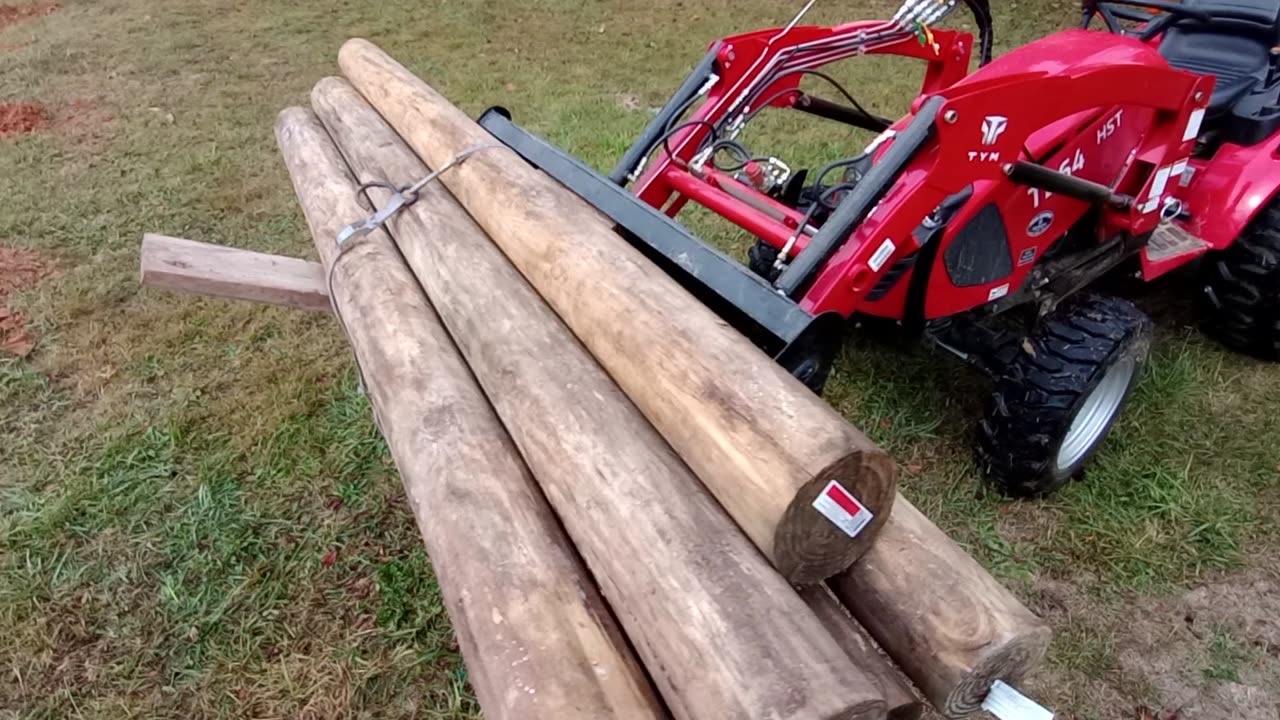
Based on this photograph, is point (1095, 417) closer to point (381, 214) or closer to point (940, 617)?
point (940, 617)

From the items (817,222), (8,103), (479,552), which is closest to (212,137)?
(8,103)

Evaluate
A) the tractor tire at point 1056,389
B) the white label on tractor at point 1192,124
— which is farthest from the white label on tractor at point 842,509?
the white label on tractor at point 1192,124

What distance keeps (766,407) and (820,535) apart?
0.91 feet

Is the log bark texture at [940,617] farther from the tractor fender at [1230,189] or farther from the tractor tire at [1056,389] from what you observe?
the tractor fender at [1230,189]

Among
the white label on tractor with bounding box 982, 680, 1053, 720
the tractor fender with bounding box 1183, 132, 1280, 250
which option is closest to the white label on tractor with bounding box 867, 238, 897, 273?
the white label on tractor with bounding box 982, 680, 1053, 720

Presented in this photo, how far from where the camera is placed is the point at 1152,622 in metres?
3.10

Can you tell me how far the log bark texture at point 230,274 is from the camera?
3.30m

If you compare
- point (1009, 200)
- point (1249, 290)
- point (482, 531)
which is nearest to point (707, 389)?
point (482, 531)

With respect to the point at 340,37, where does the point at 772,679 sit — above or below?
above

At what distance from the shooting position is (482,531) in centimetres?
202

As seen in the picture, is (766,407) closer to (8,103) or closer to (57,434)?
(57,434)

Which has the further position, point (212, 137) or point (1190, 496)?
point (212, 137)

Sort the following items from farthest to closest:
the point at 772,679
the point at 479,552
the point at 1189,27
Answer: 1. the point at 1189,27
2. the point at 479,552
3. the point at 772,679

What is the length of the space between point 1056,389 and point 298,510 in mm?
2925
